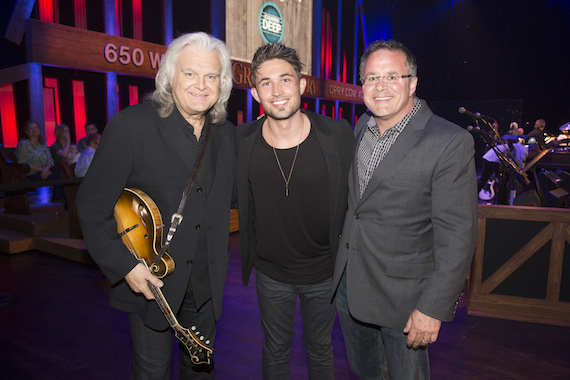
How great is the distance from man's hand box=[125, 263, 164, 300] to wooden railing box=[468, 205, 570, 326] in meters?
3.15

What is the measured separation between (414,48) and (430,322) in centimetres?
2003

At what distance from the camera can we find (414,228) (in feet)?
5.57

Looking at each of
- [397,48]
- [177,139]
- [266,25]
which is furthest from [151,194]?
[266,25]

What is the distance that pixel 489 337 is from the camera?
11.1 feet

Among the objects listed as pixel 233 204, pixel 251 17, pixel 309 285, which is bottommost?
pixel 309 285

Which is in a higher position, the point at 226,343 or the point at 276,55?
the point at 276,55

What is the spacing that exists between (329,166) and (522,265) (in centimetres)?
264

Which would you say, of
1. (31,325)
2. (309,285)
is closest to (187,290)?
(309,285)

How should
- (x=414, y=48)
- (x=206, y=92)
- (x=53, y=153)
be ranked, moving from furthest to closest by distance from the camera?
(x=414, y=48) < (x=53, y=153) < (x=206, y=92)

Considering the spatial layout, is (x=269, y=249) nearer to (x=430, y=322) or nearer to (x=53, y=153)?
(x=430, y=322)

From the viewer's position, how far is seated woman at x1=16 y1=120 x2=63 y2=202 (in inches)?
259

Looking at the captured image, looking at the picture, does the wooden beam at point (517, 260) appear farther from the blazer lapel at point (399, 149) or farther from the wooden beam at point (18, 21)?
the wooden beam at point (18, 21)

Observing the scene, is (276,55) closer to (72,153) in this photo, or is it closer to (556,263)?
(556,263)

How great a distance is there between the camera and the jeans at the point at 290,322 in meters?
2.18
